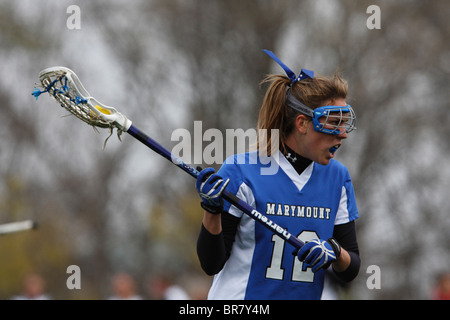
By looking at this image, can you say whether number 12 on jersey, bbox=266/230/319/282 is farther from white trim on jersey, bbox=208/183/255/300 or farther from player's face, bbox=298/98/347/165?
player's face, bbox=298/98/347/165

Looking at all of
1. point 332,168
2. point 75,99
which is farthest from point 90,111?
point 332,168

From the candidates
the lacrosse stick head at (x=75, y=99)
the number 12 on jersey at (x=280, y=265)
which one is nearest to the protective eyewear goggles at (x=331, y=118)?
the number 12 on jersey at (x=280, y=265)

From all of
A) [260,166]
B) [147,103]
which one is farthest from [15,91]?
[260,166]

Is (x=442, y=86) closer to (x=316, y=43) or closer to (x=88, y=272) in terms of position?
(x=316, y=43)

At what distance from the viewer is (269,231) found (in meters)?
4.00

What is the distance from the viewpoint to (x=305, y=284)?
401 cm

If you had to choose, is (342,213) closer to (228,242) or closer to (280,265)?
(280,265)

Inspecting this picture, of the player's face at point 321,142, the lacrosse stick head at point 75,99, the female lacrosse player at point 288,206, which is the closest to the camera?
the lacrosse stick head at point 75,99

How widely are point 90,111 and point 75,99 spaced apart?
10 centimetres

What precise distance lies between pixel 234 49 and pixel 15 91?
6.35 m

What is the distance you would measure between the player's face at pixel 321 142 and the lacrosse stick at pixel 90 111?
46 cm

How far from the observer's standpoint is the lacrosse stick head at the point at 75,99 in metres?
3.85

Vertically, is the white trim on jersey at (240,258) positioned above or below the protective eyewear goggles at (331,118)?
below

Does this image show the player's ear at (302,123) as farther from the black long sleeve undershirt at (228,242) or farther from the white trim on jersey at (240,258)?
the white trim on jersey at (240,258)
